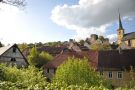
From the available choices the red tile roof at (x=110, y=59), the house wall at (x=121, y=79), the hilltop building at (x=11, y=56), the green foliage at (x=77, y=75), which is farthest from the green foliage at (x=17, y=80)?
the hilltop building at (x=11, y=56)

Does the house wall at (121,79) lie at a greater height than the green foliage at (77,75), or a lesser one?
lesser

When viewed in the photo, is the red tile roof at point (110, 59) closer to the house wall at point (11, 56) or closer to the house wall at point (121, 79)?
the house wall at point (121, 79)

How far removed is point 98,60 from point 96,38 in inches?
3455

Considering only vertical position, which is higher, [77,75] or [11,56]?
[11,56]

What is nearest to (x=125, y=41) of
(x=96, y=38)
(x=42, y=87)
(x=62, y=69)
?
(x=96, y=38)

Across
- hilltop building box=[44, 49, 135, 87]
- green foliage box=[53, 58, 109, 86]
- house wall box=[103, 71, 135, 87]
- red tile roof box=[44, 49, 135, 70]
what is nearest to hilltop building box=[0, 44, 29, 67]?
hilltop building box=[44, 49, 135, 87]

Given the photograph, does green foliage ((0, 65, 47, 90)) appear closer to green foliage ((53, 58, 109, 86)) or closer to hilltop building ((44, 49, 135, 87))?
green foliage ((53, 58, 109, 86))

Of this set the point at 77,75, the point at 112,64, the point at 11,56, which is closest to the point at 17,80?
the point at 77,75

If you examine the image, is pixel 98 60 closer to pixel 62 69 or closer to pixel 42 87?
pixel 62 69

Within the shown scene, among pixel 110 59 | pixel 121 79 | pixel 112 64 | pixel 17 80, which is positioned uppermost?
pixel 17 80

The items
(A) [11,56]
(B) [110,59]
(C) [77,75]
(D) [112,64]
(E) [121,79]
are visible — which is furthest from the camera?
(A) [11,56]

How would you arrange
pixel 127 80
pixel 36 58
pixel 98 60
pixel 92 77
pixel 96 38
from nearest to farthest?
1. pixel 92 77
2. pixel 127 80
3. pixel 98 60
4. pixel 36 58
5. pixel 96 38

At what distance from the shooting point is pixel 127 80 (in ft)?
159

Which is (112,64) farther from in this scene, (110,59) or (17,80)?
(17,80)
